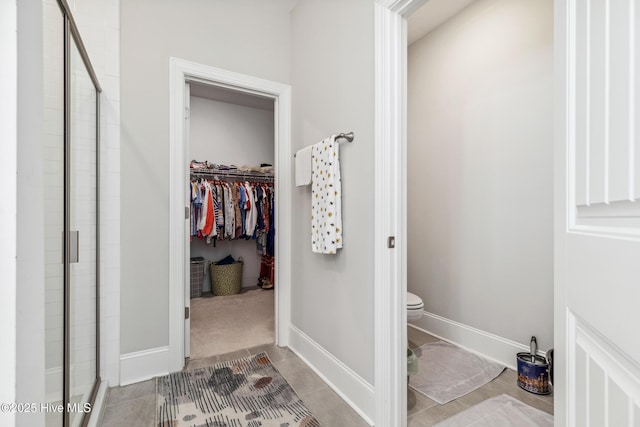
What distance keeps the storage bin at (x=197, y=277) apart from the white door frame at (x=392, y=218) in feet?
10.1

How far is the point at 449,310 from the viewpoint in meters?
2.53

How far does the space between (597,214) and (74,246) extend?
1591 millimetres

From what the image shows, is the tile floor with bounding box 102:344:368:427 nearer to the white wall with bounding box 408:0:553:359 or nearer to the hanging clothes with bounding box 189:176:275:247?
the white wall with bounding box 408:0:553:359

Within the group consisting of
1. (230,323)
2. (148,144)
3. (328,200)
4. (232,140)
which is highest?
(232,140)

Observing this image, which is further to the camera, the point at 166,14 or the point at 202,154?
the point at 202,154

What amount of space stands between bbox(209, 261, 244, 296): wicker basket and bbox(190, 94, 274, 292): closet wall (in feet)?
0.73

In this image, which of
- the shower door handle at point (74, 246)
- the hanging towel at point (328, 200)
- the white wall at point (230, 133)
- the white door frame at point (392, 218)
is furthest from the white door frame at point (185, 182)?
the white wall at point (230, 133)

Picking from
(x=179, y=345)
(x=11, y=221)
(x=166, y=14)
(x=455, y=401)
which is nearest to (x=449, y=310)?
(x=455, y=401)

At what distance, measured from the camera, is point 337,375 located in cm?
179

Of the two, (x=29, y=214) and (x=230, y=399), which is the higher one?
(x=29, y=214)

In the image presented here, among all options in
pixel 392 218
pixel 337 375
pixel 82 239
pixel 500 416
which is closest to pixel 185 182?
pixel 82 239

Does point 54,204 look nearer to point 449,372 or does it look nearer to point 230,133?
point 449,372

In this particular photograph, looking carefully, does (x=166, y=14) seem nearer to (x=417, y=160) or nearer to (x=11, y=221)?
(x=11, y=221)

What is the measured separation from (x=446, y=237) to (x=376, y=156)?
1426 millimetres
